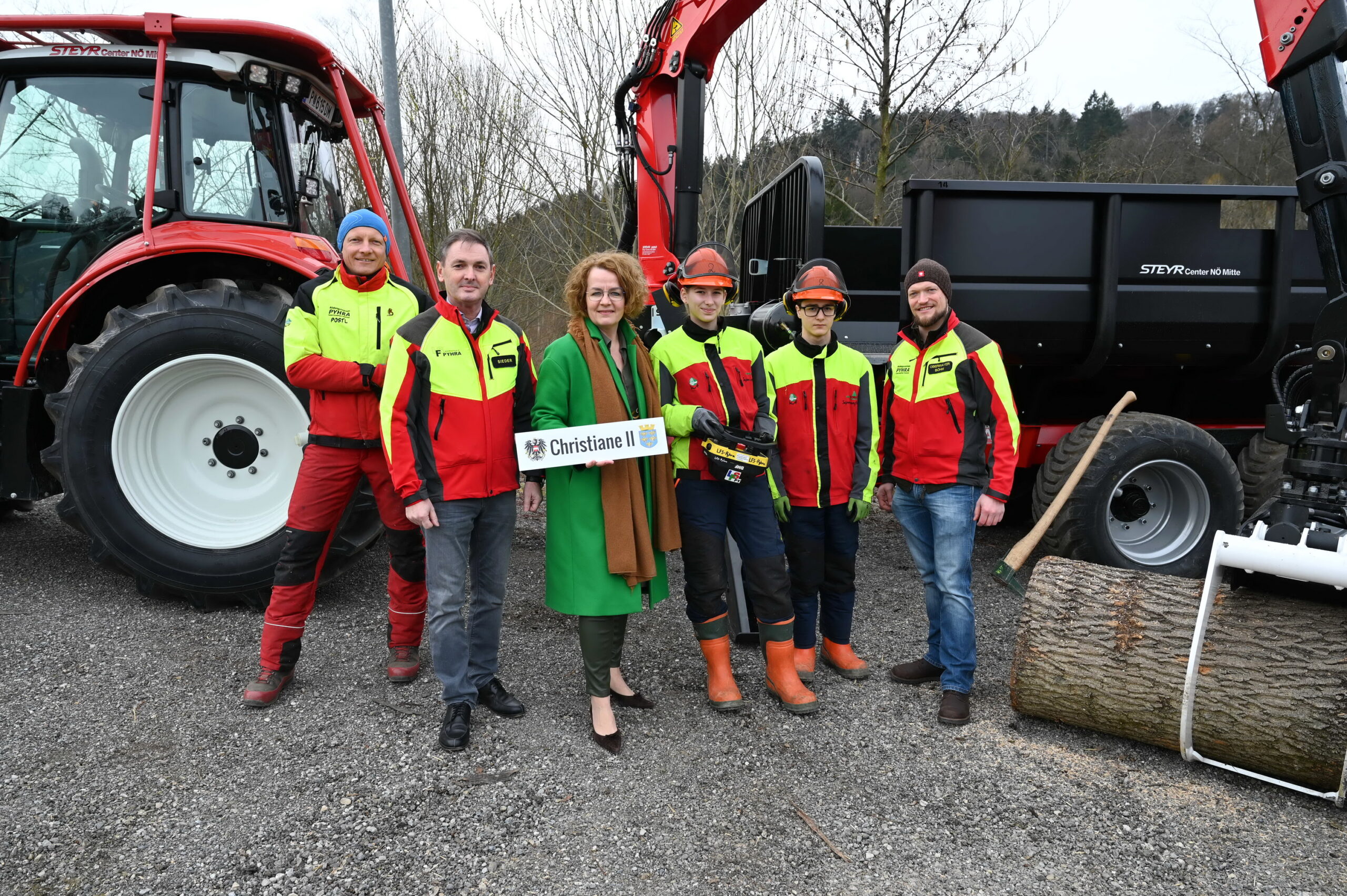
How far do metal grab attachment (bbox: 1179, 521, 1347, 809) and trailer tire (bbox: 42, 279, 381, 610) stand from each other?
3362 mm

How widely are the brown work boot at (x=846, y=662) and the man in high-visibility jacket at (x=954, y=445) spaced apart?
1.17 ft

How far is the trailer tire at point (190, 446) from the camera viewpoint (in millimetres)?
3924

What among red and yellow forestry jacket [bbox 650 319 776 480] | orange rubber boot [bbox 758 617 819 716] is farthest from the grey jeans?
orange rubber boot [bbox 758 617 819 716]

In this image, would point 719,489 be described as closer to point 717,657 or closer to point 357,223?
point 717,657

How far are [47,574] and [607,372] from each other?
143 inches

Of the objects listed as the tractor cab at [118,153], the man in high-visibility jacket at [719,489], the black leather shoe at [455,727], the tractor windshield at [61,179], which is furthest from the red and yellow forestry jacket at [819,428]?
the tractor windshield at [61,179]

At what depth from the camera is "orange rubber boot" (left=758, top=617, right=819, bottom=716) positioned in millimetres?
3326

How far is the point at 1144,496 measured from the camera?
4668mm

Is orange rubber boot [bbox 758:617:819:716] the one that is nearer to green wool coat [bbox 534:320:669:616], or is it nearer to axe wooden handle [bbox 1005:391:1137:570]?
green wool coat [bbox 534:320:669:616]

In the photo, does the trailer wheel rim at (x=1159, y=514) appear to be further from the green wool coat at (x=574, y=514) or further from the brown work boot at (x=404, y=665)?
the brown work boot at (x=404, y=665)

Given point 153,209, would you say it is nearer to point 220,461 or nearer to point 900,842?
point 220,461

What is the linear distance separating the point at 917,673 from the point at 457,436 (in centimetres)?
212

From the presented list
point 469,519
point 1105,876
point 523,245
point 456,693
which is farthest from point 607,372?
point 523,245

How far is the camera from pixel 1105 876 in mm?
2336
